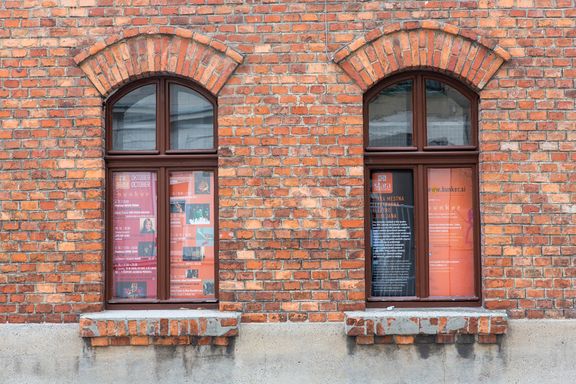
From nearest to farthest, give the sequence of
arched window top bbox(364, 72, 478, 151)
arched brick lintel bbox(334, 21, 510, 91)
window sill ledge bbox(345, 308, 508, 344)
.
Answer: window sill ledge bbox(345, 308, 508, 344), arched brick lintel bbox(334, 21, 510, 91), arched window top bbox(364, 72, 478, 151)

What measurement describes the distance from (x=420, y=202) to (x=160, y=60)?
8.94ft

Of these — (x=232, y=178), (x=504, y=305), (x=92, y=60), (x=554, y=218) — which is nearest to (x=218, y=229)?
(x=232, y=178)

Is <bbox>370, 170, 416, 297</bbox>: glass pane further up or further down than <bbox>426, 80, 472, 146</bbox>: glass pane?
further down

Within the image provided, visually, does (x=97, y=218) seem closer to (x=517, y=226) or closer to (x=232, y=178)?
(x=232, y=178)

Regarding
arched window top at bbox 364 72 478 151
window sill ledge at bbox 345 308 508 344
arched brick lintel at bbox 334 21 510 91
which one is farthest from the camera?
arched window top at bbox 364 72 478 151

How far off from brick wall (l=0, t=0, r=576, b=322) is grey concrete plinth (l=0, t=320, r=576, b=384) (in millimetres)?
168

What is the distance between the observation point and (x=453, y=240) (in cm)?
598

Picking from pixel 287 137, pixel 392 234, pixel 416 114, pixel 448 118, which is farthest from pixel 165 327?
pixel 448 118

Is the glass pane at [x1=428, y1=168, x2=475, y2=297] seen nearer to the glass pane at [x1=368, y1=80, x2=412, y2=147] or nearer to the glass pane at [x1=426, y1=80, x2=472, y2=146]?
the glass pane at [x1=426, y1=80, x2=472, y2=146]

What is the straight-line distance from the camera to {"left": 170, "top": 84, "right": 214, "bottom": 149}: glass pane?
6008 mm

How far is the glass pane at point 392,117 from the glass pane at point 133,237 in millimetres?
2137

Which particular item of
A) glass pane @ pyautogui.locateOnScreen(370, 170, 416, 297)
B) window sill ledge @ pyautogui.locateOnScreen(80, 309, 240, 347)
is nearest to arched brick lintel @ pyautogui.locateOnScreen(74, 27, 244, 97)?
glass pane @ pyautogui.locateOnScreen(370, 170, 416, 297)

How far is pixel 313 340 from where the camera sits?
568cm

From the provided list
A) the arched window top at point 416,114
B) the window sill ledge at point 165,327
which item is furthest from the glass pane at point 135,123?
the arched window top at point 416,114
